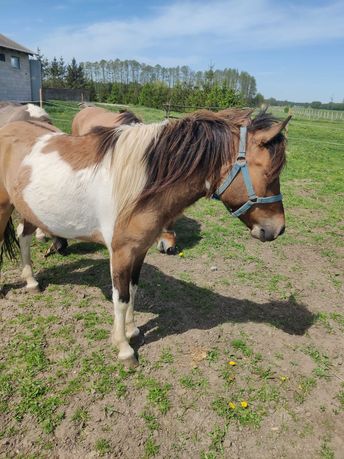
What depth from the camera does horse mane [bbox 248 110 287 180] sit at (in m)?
2.30

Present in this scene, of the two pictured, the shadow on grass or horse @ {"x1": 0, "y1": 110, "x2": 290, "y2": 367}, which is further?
the shadow on grass

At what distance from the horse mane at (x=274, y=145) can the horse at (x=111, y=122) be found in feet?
7.17

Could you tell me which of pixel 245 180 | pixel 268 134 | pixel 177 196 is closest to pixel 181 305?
pixel 177 196

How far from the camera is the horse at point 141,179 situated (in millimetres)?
2400

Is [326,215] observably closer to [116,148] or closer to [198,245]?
[198,245]

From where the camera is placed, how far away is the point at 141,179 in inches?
99.4

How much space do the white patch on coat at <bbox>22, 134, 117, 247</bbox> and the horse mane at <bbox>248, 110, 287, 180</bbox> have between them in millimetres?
1146

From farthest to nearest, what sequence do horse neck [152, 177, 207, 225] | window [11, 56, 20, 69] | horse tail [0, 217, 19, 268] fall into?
window [11, 56, 20, 69] < horse tail [0, 217, 19, 268] < horse neck [152, 177, 207, 225]

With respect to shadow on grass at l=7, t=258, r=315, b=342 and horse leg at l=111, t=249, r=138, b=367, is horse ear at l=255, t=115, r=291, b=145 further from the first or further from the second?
shadow on grass at l=7, t=258, r=315, b=342

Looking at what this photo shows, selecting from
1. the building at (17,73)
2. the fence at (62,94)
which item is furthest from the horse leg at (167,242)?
the fence at (62,94)

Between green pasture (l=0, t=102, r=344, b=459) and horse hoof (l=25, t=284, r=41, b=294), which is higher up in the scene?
horse hoof (l=25, t=284, r=41, b=294)

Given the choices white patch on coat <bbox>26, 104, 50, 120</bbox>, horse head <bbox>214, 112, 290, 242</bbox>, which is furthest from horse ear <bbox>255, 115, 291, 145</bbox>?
white patch on coat <bbox>26, 104, 50, 120</bbox>

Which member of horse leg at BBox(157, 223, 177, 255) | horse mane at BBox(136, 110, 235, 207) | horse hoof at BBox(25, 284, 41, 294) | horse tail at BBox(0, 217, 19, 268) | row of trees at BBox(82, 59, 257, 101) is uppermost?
row of trees at BBox(82, 59, 257, 101)

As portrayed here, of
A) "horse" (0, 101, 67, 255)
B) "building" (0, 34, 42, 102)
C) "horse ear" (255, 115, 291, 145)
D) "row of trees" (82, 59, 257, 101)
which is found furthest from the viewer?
"row of trees" (82, 59, 257, 101)
